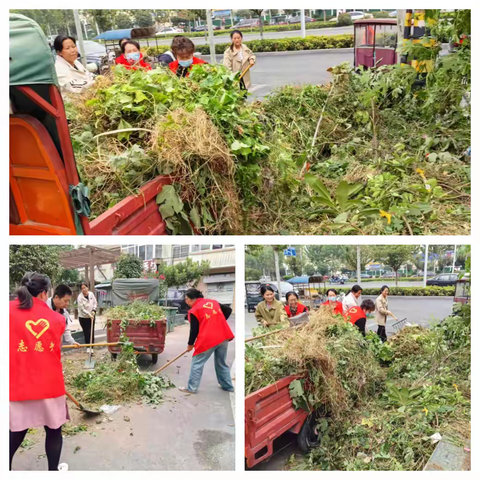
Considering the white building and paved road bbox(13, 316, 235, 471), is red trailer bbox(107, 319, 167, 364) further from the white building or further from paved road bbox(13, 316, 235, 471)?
the white building

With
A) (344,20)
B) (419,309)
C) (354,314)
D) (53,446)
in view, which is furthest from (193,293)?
(344,20)

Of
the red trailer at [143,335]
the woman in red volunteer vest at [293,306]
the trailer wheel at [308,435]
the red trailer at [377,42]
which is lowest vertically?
the trailer wheel at [308,435]

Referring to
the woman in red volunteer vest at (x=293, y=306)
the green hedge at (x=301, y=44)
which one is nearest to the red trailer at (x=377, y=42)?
the woman in red volunteer vest at (x=293, y=306)

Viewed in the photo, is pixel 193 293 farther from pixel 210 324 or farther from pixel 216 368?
pixel 216 368

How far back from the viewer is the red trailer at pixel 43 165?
2354 mm

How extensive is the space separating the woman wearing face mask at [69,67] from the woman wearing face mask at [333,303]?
9.96ft

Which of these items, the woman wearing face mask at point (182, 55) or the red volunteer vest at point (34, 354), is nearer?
the red volunteer vest at point (34, 354)

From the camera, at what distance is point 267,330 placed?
3725 mm

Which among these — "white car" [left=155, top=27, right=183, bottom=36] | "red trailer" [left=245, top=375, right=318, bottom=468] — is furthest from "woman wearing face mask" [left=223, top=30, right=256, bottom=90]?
"white car" [left=155, top=27, right=183, bottom=36]

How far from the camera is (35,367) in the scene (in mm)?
2566

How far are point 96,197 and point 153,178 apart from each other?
0.41 m

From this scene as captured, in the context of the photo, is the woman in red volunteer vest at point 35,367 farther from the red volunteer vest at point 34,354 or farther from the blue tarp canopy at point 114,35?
the blue tarp canopy at point 114,35

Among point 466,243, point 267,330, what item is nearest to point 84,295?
point 267,330

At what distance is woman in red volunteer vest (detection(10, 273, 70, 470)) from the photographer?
2541 mm
